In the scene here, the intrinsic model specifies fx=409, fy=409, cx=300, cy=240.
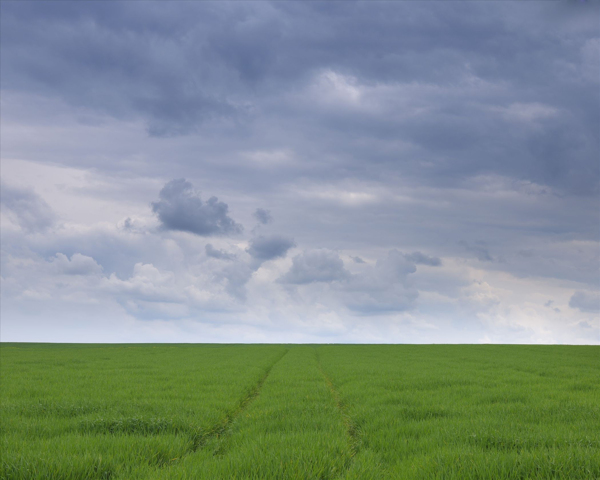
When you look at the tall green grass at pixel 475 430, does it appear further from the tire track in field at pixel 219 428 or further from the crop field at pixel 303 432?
the tire track in field at pixel 219 428

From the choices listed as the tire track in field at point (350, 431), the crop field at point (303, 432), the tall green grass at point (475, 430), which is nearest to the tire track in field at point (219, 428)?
the crop field at point (303, 432)

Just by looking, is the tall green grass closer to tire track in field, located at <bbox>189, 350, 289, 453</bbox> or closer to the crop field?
the crop field

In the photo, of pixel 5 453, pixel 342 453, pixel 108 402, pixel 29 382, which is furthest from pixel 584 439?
pixel 29 382

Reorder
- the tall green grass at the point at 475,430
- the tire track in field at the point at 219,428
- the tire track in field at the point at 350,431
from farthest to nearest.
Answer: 1. the tire track in field at the point at 219,428
2. the tire track in field at the point at 350,431
3. the tall green grass at the point at 475,430

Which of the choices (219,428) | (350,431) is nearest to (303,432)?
(350,431)

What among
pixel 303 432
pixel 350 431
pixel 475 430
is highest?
pixel 475 430

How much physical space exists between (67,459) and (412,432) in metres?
6.26

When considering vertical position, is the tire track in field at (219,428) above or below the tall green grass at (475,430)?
below

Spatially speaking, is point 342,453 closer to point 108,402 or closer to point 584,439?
point 584,439

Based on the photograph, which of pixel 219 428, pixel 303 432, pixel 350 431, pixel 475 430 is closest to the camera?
pixel 475 430

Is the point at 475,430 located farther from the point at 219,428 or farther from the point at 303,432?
the point at 219,428

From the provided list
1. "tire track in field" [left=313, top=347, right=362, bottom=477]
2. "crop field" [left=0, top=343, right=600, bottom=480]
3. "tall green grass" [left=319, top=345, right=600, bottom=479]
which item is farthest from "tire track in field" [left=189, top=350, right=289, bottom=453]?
"tall green grass" [left=319, top=345, right=600, bottom=479]

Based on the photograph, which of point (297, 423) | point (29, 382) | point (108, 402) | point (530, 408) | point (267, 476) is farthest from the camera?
point (29, 382)

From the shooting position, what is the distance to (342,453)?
695 centimetres
